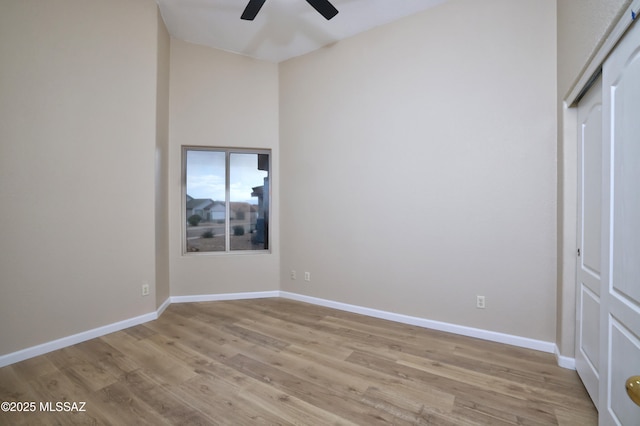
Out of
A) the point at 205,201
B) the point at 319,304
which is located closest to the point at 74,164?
the point at 205,201

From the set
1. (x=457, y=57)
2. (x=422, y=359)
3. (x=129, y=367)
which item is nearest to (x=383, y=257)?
(x=422, y=359)

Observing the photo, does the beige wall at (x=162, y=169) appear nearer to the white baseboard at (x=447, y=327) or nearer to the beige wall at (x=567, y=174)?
the white baseboard at (x=447, y=327)

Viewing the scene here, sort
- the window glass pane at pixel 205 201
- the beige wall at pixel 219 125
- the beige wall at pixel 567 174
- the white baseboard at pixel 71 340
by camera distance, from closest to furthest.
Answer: the beige wall at pixel 567 174 < the white baseboard at pixel 71 340 < the beige wall at pixel 219 125 < the window glass pane at pixel 205 201

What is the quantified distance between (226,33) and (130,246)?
2.82 metres

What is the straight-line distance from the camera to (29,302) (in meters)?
2.25

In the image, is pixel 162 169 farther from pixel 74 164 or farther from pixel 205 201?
pixel 74 164

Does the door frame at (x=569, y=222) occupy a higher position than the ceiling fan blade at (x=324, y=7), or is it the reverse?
the ceiling fan blade at (x=324, y=7)

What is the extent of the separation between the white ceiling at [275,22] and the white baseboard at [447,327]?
131 inches

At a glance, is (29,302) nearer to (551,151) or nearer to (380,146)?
(380,146)

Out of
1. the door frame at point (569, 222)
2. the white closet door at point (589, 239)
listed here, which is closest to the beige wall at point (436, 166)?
the door frame at point (569, 222)

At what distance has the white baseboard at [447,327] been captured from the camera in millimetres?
2385

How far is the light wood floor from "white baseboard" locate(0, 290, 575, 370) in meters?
0.07

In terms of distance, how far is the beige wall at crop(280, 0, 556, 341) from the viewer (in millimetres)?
2391

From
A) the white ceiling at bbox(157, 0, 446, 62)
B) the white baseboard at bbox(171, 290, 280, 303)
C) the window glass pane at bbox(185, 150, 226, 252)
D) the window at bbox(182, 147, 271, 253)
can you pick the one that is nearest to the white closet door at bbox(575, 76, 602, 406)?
the white ceiling at bbox(157, 0, 446, 62)
